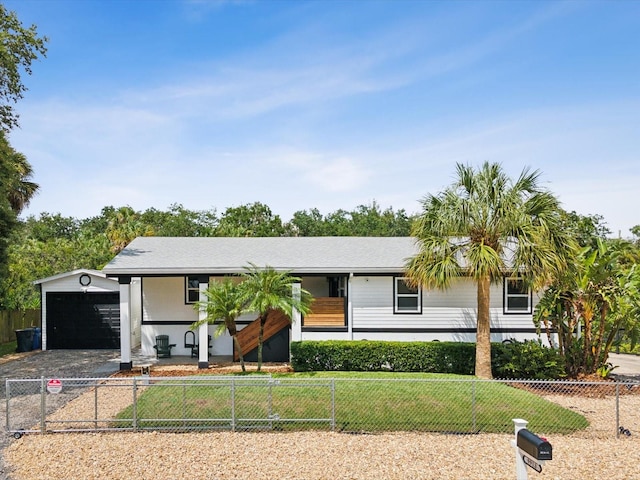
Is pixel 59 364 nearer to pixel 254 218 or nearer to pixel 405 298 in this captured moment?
pixel 405 298

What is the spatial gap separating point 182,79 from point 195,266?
658cm

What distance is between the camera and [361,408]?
362 inches

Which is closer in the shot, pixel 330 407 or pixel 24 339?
pixel 330 407

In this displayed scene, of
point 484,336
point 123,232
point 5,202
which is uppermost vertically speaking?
point 5,202

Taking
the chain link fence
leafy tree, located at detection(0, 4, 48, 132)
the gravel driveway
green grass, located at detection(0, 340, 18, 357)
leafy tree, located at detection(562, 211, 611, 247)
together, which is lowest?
green grass, located at detection(0, 340, 18, 357)

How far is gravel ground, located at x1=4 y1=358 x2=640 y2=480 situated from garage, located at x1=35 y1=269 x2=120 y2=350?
37.3 feet

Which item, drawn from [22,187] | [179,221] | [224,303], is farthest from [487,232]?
[179,221]

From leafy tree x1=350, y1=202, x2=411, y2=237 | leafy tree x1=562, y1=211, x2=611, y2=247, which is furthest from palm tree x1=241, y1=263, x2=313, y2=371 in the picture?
leafy tree x1=350, y1=202, x2=411, y2=237

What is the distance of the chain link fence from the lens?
26.9 ft

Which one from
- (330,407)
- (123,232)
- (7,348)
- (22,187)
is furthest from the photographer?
(123,232)

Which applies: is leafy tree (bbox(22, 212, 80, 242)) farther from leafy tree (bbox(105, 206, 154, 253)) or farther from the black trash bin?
the black trash bin

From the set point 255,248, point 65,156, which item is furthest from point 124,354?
point 65,156

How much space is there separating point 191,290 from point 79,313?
521 cm

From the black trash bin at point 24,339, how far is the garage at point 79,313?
0.49 m
